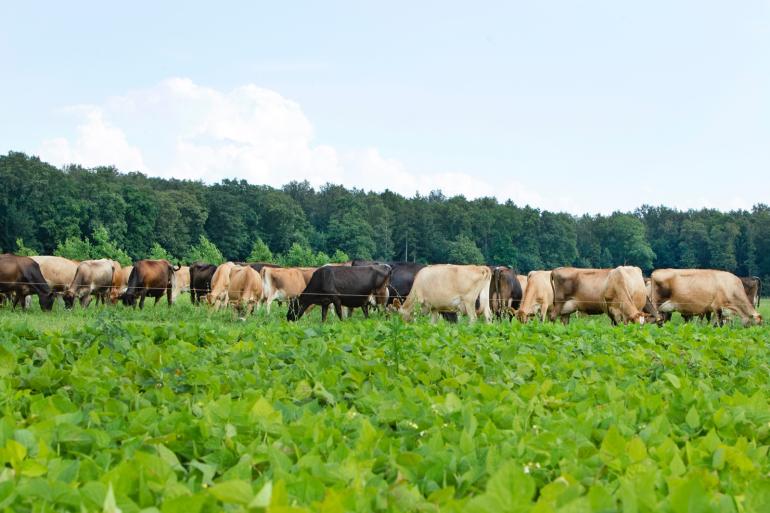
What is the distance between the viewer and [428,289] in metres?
21.4

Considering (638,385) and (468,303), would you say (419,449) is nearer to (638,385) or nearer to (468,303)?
(638,385)

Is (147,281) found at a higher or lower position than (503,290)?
higher

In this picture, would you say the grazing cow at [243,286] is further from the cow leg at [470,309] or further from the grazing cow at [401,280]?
the cow leg at [470,309]

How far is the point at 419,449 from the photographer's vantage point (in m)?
2.94

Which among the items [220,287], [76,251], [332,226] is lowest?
[220,287]

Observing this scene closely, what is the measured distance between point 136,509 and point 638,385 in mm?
3944

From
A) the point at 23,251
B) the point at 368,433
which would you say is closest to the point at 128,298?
the point at 23,251

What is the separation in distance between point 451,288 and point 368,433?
18.5 m

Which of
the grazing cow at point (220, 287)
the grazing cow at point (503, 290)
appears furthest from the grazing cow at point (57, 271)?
the grazing cow at point (503, 290)

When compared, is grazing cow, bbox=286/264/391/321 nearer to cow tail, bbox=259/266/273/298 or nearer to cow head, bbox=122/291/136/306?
cow tail, bbox=259/266/273/298

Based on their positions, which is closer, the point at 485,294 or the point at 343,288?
the point at 485,294

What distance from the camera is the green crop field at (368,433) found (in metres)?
2.22

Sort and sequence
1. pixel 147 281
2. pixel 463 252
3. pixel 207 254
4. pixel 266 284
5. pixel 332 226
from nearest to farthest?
pixel 266 284
pixel 147 281
pixel 207 254
pixel 332 226
pixel 463 252

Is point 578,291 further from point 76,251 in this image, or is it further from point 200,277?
point 76,251
